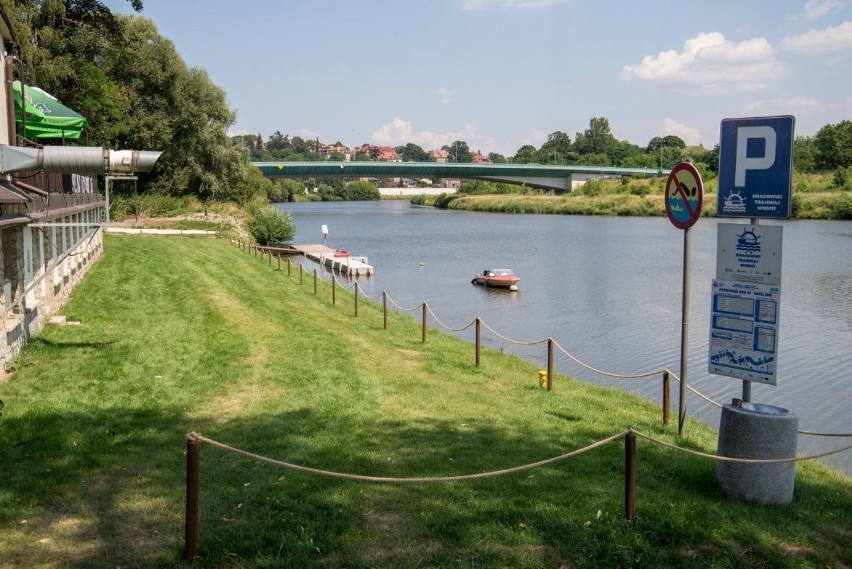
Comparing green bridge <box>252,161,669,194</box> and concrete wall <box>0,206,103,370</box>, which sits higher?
green bridge <box>252,161,669,194</box>

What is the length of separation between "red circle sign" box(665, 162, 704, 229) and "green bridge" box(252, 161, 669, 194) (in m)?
80.4

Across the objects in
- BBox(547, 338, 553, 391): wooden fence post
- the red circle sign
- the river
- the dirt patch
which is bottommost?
the river

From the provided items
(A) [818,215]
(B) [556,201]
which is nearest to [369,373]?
(A) [818,215]

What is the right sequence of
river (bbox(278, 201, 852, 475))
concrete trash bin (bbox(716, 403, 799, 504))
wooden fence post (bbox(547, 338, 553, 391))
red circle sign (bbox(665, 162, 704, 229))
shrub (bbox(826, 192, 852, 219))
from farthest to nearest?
shrub (bbox(826, 192, 852, 219)) → river (bbox(278, 201, 852, 475)) → wooden fence post (bbox(547, 338, 553, 391)) → red circle sign (bbox(665, 162, 704, 229)) → concrete trash bin (bbox(716, 403, 799, 504))

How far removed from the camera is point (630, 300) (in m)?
32.1

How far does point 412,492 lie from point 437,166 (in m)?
92.9

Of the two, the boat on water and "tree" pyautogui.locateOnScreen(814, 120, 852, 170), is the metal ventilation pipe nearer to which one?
the boat on water

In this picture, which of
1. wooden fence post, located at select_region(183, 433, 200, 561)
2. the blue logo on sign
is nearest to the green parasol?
wooden fence post, located at select_region(183, 433, 200, 561)

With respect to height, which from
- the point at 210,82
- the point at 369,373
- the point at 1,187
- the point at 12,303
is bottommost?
the point at 369,373

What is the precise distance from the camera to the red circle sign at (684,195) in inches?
349

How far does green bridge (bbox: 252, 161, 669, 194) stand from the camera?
304 ft

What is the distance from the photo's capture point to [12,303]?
13.3 metres

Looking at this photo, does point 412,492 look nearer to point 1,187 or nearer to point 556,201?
point 1,187

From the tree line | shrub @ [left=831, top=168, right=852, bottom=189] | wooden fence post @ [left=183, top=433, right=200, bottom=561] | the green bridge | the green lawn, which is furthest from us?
the green bridge
